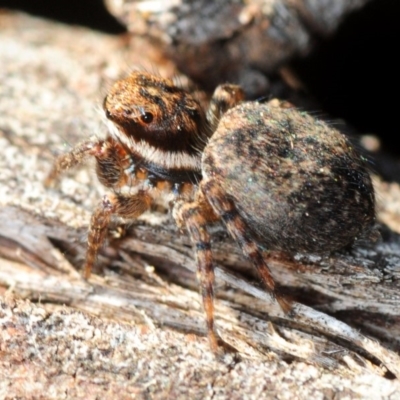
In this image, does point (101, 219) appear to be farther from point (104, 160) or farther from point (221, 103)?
point (221, 103)

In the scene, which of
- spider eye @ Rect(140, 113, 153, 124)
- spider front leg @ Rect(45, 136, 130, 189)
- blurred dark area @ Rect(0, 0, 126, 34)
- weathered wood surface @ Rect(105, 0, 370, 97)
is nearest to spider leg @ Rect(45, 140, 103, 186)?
spider front leg @ Rect(45, 136, 130, 189)

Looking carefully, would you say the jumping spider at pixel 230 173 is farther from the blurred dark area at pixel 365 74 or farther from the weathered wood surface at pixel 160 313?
the blurred dark area at pixel 365 74

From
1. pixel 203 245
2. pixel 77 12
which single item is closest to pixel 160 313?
pixel 203 245

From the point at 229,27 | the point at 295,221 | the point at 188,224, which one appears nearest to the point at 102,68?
the point at 229,27

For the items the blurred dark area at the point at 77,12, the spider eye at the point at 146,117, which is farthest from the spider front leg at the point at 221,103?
the blurred dark area at the point at 77,12

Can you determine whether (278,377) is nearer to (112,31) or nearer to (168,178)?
(168,178)

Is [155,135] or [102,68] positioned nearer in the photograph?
[155,135]

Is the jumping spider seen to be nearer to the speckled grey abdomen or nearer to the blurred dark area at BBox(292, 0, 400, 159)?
the speckled grey abdomen
